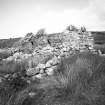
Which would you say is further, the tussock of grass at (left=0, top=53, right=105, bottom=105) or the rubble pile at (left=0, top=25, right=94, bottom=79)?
→ the rubble pile at (left=0, top=25, right=94, bottom=79)

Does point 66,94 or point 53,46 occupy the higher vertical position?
point 53,46

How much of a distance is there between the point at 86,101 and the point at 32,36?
6.89m

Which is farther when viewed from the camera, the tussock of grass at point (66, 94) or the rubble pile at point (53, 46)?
the rubble pile at point (53, 46)

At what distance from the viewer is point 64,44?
21.8 ft

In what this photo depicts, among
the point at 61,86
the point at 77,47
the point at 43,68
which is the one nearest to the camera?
the point at 61,86

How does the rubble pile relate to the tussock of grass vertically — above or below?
above

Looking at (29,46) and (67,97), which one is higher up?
(29,46)

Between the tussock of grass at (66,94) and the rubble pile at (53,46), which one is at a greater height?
the rubble pile at (53,46)

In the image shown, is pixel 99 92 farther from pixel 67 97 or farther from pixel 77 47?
pixel 77 47

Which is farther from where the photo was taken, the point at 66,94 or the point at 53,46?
the point at 53,46

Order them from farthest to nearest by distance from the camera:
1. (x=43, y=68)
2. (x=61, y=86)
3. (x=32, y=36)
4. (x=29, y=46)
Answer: (x=32, y=36)
(x=29, y=46)
(x=43, y=68)
(x=61, y=86)

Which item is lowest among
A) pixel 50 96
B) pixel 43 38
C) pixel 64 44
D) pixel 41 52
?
pixel 50 96

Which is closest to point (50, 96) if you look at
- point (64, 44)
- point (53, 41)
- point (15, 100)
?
point (15, 100)

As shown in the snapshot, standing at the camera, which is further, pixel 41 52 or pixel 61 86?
pixel 41 52
